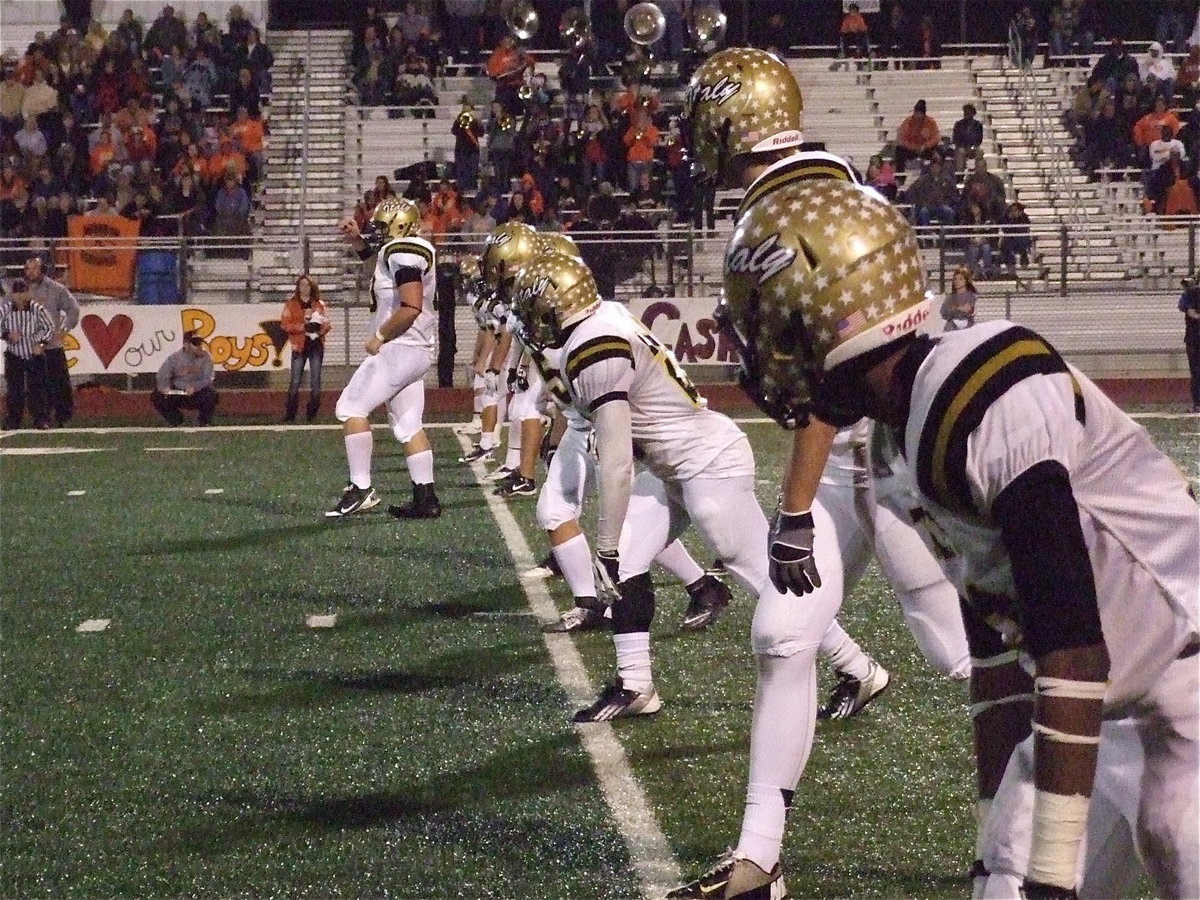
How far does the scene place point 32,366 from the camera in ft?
54.0

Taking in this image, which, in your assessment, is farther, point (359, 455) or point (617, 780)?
point (359, 455)

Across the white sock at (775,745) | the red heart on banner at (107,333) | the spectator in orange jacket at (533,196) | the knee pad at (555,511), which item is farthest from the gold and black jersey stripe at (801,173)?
the spectator in orange jacket at (533,196)

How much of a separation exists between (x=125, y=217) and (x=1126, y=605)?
19.1m

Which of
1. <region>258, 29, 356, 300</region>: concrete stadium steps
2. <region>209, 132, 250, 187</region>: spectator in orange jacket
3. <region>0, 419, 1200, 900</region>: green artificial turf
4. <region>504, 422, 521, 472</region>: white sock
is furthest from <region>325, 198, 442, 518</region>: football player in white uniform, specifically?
<region>209, 132, 250, 187</region>: spectator in orange jacket

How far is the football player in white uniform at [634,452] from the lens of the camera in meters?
4.89

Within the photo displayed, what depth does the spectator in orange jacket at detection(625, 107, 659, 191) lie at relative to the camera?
20.7 m

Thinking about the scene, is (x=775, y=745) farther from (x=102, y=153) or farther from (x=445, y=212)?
(x=102, y=153)

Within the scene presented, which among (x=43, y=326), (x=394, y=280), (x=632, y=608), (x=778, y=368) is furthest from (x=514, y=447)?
(x=778, y=368)

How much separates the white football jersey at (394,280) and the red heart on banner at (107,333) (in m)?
8.81

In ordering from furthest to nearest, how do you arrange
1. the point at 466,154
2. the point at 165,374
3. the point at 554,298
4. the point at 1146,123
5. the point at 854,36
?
1. the point at 854,36
2. the point at 1146,123
3. the point at 466,154
4. the point at 165,374
5. the point at 554,298

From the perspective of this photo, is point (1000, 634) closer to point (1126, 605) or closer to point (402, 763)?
point (1126, 605)

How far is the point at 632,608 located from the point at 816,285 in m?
3.20

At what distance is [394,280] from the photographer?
9.95m

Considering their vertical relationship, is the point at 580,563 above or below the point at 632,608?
below
